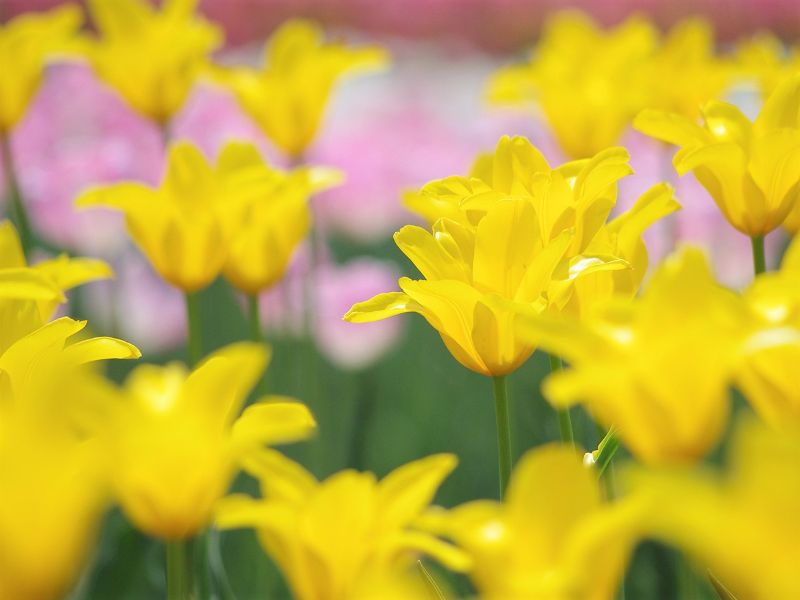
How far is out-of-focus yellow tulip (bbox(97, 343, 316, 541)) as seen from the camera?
19.5 inches

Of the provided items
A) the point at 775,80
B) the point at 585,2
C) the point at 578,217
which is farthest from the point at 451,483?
the point at 585,2

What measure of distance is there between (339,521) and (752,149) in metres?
0.44

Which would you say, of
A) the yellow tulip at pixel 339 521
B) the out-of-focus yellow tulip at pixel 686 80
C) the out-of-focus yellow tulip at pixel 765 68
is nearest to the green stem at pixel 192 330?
the yellow tulip at pixel 339 521

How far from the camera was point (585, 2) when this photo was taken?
4.81m

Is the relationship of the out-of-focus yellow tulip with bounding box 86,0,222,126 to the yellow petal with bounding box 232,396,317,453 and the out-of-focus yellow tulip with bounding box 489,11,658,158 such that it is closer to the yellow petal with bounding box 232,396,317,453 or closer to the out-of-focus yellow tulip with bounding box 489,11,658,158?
the out-of-focus yellow tulip with bounding box 489,11,658,158

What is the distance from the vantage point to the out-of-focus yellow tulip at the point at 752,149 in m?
0.83

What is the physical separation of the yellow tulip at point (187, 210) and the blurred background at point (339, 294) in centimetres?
27

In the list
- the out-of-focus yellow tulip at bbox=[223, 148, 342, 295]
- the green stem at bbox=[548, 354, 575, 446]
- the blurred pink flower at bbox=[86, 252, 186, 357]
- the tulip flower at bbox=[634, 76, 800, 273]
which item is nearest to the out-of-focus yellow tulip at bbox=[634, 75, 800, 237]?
the tulip flower at bbox=[634, 76, 800, 273]

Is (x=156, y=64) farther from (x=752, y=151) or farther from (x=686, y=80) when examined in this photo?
(x=752, y=151)

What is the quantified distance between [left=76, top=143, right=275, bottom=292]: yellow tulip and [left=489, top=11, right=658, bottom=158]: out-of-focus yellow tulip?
1.66 ft

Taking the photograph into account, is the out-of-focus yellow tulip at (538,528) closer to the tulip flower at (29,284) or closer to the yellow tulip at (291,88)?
the tulip flower at (29,284)

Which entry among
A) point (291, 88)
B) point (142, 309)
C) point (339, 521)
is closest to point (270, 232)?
point (291, 88)

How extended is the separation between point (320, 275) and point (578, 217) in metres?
0.89

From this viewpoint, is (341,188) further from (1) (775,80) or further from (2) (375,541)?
(2) (375,541)
